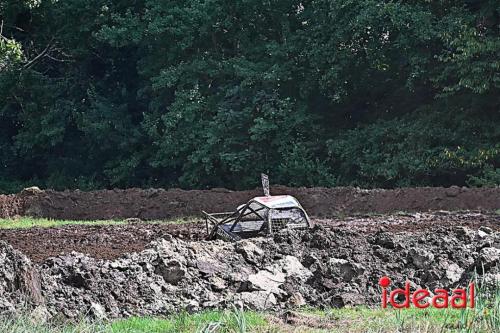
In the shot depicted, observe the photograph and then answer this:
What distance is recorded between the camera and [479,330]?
6363 millimetres

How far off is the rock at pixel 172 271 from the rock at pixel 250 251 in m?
1.01

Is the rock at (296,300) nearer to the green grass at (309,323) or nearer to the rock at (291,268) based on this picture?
the green grass at (309,323)

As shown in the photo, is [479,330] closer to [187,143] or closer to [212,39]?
[187,143]

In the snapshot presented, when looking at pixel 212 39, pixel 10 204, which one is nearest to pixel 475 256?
pixel 10 204

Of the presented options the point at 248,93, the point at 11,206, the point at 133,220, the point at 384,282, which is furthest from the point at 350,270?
the point at 248,93

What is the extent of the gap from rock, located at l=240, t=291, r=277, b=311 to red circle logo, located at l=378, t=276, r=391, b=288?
119 centimetres

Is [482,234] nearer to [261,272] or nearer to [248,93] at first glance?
[261,272]

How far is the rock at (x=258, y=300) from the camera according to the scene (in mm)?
8727

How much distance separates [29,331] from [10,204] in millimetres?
18601

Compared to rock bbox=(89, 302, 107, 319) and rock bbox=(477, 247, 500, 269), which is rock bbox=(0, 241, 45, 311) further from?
rock bbox=(477, 247, 500, 269)

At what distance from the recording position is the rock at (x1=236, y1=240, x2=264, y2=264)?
10.5 m

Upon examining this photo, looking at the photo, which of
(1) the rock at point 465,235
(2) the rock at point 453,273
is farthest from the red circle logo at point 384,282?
(1) the rock at point 465,235

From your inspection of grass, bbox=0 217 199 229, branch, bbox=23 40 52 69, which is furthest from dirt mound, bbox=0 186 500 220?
branch, bbox=23 40 52 69

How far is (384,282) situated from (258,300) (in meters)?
1.43
